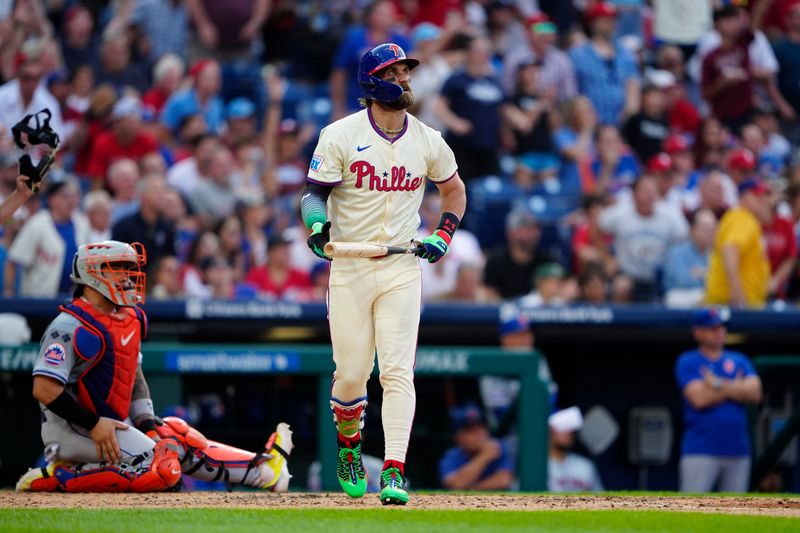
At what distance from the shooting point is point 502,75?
13.7 metres

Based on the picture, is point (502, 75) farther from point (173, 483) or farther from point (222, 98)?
point (173, 483)

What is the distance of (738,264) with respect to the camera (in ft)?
34.4

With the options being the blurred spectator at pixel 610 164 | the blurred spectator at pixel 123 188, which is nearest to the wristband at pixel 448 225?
the blurred spectator at pixel 123 188

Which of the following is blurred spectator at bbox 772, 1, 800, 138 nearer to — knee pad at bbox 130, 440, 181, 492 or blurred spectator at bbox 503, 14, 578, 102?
blurred spectator at bbox 503, 14, 578, 102

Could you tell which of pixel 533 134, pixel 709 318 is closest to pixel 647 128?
pixel 533 134

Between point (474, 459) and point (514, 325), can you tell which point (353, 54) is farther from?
point (474, 459)

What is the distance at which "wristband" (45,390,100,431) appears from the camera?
657 cm

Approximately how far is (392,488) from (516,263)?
5.37 m

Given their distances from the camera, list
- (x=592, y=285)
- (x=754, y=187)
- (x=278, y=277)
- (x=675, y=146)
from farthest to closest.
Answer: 1. (x=675, y=146)
2. (x=754, y=187)
3. (x=592, y=285)
4. (x=278, y=277)

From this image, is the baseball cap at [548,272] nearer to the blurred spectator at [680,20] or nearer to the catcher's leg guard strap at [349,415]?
the catcher's leg guard strap at [349,415]

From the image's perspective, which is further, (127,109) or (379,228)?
(127,109)

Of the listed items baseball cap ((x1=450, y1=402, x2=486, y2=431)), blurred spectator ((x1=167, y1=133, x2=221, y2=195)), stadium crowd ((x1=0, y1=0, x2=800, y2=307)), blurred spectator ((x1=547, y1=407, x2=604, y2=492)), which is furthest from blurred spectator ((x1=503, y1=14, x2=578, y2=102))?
baseball cap ((x1=450, y1=402, x2=486, y2=431))

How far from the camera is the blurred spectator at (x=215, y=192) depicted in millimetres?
11359

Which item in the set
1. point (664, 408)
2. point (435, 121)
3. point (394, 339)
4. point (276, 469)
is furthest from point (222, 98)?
point (394, 339)
